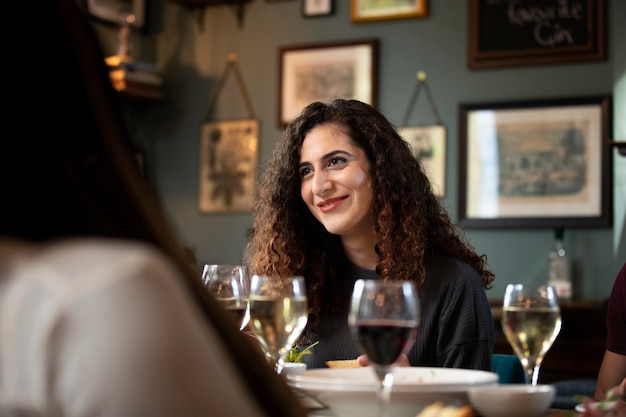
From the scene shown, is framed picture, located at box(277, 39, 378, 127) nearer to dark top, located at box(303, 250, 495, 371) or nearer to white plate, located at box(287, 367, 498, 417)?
dark top, located at box(303, 250, 495, 371)

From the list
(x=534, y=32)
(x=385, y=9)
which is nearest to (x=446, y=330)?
(x=534, y=32)

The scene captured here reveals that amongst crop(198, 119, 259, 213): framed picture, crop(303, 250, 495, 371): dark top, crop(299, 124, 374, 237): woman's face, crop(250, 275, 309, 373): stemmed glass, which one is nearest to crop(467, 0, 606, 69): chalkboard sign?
Result: crop(198, 119, 259, 213): framed picture

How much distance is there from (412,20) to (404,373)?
3405 mm

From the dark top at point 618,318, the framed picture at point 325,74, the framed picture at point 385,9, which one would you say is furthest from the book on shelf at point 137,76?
the dark top at point 618,318

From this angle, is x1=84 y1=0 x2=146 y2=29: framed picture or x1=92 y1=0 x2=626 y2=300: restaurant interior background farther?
x1=84 y1=0 x2=146 y2=29: framed picture

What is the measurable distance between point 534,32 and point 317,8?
45.8 inches

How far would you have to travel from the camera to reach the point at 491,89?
439 centimetres

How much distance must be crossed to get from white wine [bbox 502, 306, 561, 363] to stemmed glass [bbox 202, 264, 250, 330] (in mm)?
453

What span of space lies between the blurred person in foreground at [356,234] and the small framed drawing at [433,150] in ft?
6.04

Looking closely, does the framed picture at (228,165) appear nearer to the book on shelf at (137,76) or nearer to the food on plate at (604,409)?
the book on shelf at (137,76)

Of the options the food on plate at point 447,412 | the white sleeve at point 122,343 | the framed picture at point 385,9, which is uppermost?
the framed picture at point 385,9

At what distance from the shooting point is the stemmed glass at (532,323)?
1506mm

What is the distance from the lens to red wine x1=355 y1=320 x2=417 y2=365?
1071 millimetres

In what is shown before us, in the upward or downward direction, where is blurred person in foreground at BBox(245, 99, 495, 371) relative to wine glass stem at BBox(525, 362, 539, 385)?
upward
